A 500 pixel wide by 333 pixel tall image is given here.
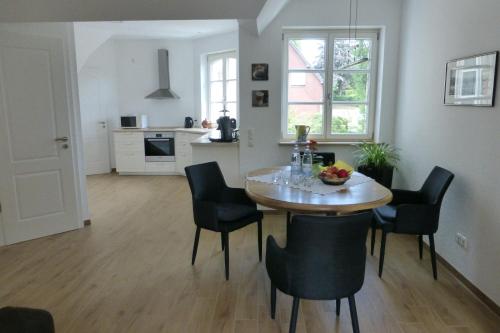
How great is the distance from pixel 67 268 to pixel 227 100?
433cm

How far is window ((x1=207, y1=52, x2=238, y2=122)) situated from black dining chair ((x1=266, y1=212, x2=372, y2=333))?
4.93 m

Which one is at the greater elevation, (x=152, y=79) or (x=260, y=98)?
(x=152, y=79)

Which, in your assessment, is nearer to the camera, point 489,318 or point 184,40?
point 489,318

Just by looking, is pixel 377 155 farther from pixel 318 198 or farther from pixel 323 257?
pixel 323 257

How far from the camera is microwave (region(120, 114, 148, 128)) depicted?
694 cm

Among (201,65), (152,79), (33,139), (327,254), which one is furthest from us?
(152,79)

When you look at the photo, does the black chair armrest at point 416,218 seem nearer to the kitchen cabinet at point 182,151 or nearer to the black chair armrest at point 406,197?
the black chair armrest at point 406,197

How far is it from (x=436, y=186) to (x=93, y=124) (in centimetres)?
621

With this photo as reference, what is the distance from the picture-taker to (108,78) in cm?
703

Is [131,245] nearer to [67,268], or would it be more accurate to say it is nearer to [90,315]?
[67,268]

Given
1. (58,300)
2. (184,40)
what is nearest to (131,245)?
(58,300)

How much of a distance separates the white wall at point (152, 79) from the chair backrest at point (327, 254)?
5.73 m

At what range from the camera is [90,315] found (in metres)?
2.41

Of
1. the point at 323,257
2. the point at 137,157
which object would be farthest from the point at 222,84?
the point at 323,257
